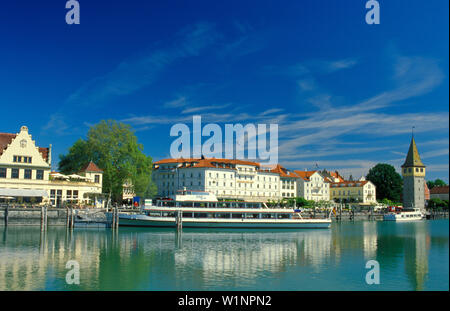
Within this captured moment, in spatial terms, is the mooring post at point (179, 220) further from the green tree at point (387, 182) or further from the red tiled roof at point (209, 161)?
the green tree at point (387, 182)

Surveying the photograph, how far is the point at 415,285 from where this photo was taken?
23109 millimetres

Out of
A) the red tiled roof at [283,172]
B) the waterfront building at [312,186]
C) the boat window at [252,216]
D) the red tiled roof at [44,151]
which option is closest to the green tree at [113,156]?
the red tiled roof at [44,151]

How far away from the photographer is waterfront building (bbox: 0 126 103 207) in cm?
5816

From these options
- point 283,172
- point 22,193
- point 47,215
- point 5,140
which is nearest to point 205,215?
point 47,215

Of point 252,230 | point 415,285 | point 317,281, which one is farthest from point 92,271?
point 252,230

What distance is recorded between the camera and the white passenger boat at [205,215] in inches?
2231

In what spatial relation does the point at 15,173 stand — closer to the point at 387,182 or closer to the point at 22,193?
the point at 22,193

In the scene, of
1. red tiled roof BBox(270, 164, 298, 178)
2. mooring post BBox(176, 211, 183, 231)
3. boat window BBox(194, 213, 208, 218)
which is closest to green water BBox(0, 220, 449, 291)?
mooring post BBox(176, 211, 183, 231)

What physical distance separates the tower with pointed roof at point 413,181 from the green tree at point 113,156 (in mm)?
88197

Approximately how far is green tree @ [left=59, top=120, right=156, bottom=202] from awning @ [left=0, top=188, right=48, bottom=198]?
1012 centimetres

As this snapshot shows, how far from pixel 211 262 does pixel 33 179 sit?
39.7m

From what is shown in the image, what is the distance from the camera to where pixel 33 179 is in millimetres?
59750
